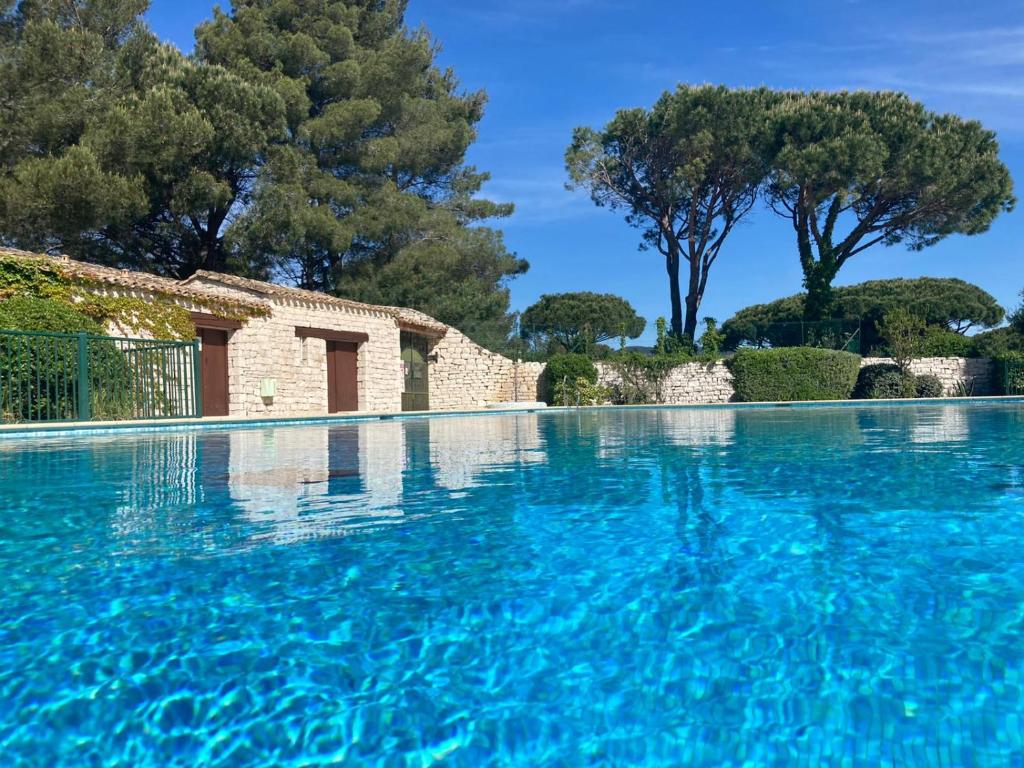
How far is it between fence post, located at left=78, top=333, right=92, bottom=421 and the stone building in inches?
71.3

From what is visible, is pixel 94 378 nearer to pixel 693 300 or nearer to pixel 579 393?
pixel 579 393

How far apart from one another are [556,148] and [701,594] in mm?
28831

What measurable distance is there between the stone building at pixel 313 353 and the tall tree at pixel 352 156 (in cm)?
237

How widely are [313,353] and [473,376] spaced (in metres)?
6.45

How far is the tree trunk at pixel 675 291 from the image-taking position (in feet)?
96.1

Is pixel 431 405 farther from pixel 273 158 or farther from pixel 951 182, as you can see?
pixel 951 182

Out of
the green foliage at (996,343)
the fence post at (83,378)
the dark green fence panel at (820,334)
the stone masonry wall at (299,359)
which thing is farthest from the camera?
the dark green fence panel at (820,334)

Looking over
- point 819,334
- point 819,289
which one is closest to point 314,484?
point 819,334

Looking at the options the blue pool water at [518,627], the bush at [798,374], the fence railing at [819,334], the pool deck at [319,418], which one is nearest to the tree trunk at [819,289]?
the fence railing at [819,334]

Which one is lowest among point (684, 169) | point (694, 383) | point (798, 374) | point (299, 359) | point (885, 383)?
point (885, 383)

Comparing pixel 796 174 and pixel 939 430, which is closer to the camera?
pixel 939 430

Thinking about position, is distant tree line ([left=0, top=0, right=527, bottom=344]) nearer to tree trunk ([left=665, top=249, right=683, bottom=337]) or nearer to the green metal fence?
tree trunk ([left=665, top=249, right=683, bottom=337])

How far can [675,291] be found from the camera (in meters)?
29.5

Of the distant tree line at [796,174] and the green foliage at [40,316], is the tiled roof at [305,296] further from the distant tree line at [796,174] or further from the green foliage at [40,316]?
the distant tree line at [796,174]
